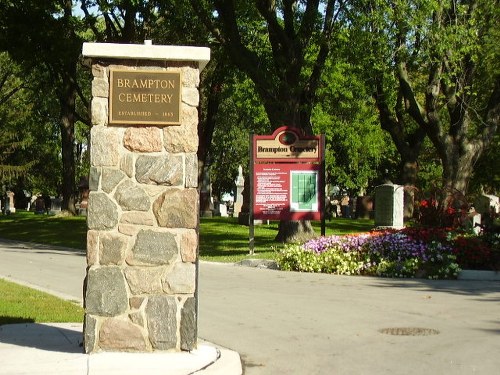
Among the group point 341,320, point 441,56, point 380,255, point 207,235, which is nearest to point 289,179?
point 380,255

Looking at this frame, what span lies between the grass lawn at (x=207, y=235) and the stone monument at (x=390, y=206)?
139 inches

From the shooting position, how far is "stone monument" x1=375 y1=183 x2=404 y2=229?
25.5m

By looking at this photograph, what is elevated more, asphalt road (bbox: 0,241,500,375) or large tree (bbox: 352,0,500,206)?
large tree (bbox: 352,0,500,206)

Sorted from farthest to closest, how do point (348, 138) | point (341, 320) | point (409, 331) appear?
point (348, 138) < point (341, 320) < point (409, 331)

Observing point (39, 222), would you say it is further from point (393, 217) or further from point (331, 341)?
point (331, 341)

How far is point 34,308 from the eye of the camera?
11.6 metres

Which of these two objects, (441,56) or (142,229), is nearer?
(142,229)

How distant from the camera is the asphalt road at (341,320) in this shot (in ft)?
28.0

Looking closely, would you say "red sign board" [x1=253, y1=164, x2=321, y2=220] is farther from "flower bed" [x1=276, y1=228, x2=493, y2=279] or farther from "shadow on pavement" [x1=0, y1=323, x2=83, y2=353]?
"shadow on pavement" [x1=0, y1=323, x2=83, y2=353]

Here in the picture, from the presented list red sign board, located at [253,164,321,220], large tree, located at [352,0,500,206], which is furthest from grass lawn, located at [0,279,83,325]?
large tree, located at [352,0,500,206]

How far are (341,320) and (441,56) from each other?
1475 centimetres

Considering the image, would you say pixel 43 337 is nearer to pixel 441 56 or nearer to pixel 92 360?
pixel 92 360

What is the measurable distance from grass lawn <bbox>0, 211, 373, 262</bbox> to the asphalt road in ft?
12.8

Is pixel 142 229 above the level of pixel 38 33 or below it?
below
